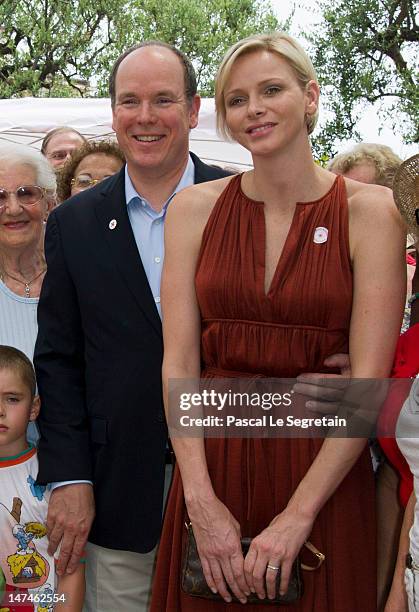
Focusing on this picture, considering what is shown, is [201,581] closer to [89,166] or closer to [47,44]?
[89,166]

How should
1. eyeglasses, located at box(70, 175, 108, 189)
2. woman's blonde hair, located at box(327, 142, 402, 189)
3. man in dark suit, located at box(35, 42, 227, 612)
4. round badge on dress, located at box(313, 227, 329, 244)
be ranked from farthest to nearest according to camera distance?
1. woman's blonde hair, located at box(327, 142, 402, 189)
2. eyeglasses, located at box(70, 175, 108, 189)
3. man in dark suit, located at box(35, 42, 227, 612)
4. round badge on dress, located at box(313, 227, 329, 244)

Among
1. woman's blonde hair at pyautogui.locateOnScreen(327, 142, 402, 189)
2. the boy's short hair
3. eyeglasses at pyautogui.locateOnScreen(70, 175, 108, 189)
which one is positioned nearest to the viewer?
the boy's short hair

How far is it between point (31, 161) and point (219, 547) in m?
1.80

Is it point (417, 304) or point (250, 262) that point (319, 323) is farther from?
point (417, 304)

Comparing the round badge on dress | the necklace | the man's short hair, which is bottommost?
the necklace

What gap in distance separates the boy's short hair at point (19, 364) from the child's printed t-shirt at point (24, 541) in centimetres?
31

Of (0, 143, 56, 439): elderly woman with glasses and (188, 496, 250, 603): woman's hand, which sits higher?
(0, 143, 56, 439): elderly woman with glasses

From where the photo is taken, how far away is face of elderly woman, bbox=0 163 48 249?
3414mm

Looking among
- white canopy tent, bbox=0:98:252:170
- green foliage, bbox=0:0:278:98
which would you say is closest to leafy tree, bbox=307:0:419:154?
green foliage, bbox=0:0:278:98

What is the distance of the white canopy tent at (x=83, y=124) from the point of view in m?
6.52

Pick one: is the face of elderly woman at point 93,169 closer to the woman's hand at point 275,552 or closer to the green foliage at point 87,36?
the woman's hand at point 275,552

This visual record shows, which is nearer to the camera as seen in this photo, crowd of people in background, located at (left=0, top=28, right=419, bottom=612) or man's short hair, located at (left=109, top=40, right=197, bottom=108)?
crowd of people in background, located at (left=0, top=28, right=419, bottom=612)

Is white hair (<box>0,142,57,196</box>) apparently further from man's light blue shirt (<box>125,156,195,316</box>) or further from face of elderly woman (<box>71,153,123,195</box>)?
face of elderly woman (<box>71,153,123,195</box>)

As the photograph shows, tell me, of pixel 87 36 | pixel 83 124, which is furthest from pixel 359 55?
pixel 83 124
